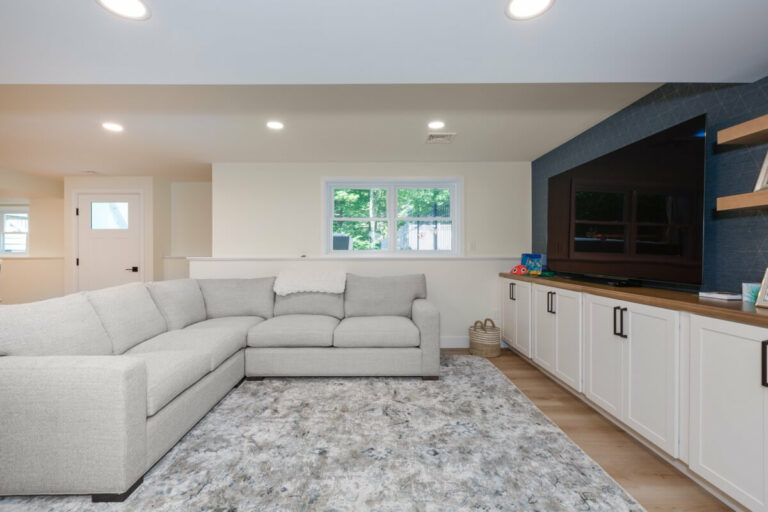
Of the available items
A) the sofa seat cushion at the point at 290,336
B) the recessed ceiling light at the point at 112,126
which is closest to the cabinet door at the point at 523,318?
the sofa seat cushion at the point at 290,336

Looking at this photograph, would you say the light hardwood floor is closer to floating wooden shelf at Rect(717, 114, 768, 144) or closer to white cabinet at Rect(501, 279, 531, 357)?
white cabinet at Rect(501, 279, 531, 357)

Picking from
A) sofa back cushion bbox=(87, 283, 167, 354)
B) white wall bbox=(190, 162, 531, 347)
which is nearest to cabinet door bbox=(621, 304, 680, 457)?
white wall bbox=(190, 162, 531, 347)

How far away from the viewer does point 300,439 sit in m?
1.90

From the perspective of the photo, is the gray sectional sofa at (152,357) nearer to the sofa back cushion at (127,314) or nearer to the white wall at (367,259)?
the sofa back cushion at (127,314)

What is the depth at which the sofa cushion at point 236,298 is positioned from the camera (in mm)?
3330

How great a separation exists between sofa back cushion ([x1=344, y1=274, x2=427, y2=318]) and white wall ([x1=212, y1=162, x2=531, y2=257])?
811mm

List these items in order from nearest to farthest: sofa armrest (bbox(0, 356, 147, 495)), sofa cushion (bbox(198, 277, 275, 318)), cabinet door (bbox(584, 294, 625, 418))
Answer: sofa armrest (bbox(0, 356, 147, 495)), cabinet door (bbox(584, 294, 625, 418)), sofa cushion (bbox(198, 277, 275, 318))

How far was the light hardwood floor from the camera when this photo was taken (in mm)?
1447

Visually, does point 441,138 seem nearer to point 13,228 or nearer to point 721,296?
point 721,296

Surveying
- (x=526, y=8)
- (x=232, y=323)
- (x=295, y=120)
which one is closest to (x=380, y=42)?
(x=526, y=8)

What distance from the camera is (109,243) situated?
15.9ft

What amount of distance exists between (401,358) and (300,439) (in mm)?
1136

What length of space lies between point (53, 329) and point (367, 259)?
105 inches

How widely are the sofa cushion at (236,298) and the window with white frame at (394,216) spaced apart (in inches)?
40.4
